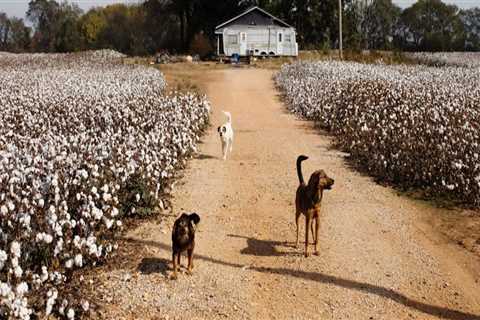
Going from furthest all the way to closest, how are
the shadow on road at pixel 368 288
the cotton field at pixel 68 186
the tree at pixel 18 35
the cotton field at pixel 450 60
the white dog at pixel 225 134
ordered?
the tree at pixel 18 35
the cotton field at pixel 450 60
the white dog at pixel 225 134
the shadow on road at pixel 368 288
the cotton field at pixel 68 186

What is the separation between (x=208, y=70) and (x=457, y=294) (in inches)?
1691

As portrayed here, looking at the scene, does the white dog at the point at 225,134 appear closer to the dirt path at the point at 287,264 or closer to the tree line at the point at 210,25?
the dirt path at the point at 287,264

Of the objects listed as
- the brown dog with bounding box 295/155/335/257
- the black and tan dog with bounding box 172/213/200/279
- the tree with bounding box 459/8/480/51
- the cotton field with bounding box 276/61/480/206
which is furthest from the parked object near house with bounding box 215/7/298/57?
the tree with bounding box 459/8/480/51

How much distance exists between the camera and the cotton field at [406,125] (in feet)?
44.5

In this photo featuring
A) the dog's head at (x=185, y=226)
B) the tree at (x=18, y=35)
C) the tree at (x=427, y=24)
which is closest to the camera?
the dog's head at (x=185, y=226)

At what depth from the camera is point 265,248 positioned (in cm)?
972

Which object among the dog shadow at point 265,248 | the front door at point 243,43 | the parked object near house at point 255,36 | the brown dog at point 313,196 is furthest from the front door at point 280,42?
the brown dog at point 313,196

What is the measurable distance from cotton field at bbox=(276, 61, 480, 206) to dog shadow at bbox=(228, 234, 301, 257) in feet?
13.5

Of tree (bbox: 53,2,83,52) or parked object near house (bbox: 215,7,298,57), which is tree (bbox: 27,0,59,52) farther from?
parked object near house (bbox: 215,7,298,57)

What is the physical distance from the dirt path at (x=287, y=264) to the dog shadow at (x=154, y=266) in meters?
0.01

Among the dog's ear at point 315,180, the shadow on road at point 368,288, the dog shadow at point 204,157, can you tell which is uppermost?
the dog's ear at point 315,180

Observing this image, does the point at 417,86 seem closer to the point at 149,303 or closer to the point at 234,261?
the point at 234,261

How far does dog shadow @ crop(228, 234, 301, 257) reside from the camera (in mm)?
9477

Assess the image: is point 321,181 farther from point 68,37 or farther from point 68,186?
point 68,37
